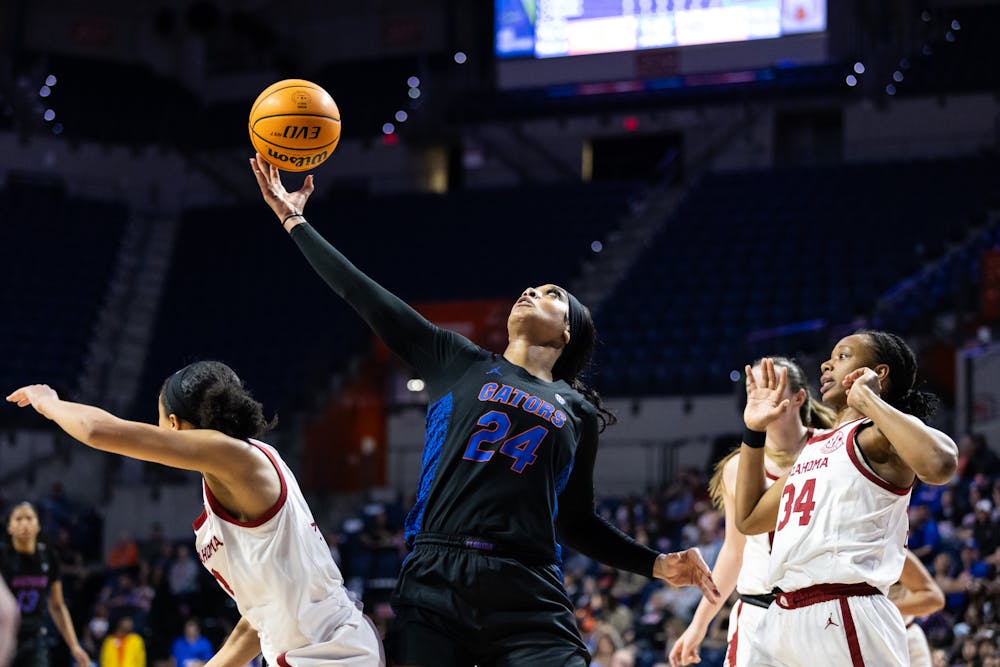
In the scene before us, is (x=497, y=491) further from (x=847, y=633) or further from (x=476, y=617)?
(x=847, y=633)

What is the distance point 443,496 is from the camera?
4.18 m

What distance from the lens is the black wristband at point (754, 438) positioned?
4.61m

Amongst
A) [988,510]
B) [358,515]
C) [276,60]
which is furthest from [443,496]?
[276,60]

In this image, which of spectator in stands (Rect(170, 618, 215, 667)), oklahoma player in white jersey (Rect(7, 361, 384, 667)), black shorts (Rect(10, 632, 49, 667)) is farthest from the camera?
spectator in stands (Rect(170, 618, 215, 667))

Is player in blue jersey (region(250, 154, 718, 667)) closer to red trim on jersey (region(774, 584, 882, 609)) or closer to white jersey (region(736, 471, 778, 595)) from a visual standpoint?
red trim on jersey (region(774, 584, 882, 609))

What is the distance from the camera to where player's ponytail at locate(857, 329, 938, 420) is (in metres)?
4.72

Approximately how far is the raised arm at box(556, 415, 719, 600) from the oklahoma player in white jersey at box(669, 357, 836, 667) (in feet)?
2.93

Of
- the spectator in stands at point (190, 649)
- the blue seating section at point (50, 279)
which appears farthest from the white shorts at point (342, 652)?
the blue seating section at point (50, 279)

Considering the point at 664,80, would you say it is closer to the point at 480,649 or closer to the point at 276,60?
the point at 276,60

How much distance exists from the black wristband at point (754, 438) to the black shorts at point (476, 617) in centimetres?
96

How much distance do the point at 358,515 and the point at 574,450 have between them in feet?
44.8

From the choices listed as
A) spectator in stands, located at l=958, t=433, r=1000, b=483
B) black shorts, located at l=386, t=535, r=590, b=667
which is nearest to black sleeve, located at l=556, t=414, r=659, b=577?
black shorts, located at l=386, t=535, r=590, b=667

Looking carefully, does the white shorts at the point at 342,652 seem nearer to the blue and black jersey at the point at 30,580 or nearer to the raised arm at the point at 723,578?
the raised arm at the point at 723,578

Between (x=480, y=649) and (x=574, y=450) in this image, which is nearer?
(x=480, y=649)
